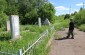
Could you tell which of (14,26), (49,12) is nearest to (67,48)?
(14,26)

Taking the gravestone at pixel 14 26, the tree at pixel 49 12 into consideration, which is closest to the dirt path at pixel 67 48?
the gravestone at pixel 14 26

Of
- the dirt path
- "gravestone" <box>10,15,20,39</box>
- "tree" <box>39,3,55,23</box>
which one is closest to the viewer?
the dirt path

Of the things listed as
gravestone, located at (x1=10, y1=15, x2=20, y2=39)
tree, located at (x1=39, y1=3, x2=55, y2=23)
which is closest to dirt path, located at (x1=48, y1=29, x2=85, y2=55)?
gravestone, located at (x1=10, y1=15, x2=20, y2=39)

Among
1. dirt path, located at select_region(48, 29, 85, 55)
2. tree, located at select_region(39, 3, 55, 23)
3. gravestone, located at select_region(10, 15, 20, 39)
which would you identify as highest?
tree, located at select_region(39, 3, 55, 23)

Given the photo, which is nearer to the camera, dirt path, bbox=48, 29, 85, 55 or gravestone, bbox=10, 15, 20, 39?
dirt path, bbox=48, 29, 85, 55

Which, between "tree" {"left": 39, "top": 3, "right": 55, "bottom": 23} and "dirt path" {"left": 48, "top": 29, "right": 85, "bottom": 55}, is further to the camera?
"tree" {"left": 39, "top": 3, "right": 55, "bottom": 23}

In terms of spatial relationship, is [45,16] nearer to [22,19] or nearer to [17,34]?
[22,19]

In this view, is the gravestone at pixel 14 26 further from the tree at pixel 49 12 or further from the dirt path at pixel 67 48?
the tree at pixel 49 12

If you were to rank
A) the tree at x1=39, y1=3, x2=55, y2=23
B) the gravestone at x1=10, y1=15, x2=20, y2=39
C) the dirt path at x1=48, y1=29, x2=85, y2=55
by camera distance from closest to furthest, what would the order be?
the dirt path at x1=48, y1=29, x2=85, y2=55 → the gravestone at x1=10, y1=15, x2=20, y2=39 → the tree at x1=39, y1=3, x2=55, y2=23

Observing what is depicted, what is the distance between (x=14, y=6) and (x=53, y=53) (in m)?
46.8

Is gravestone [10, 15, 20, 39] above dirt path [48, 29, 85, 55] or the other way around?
above

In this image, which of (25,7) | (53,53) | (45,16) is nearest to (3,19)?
(45,16)

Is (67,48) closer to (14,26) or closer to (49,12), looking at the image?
(14,26)

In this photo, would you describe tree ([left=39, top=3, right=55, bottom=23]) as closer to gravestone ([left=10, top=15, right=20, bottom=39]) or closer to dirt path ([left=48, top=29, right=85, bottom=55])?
dirt path ([left=48, top=29, right=85, bottom=55])
